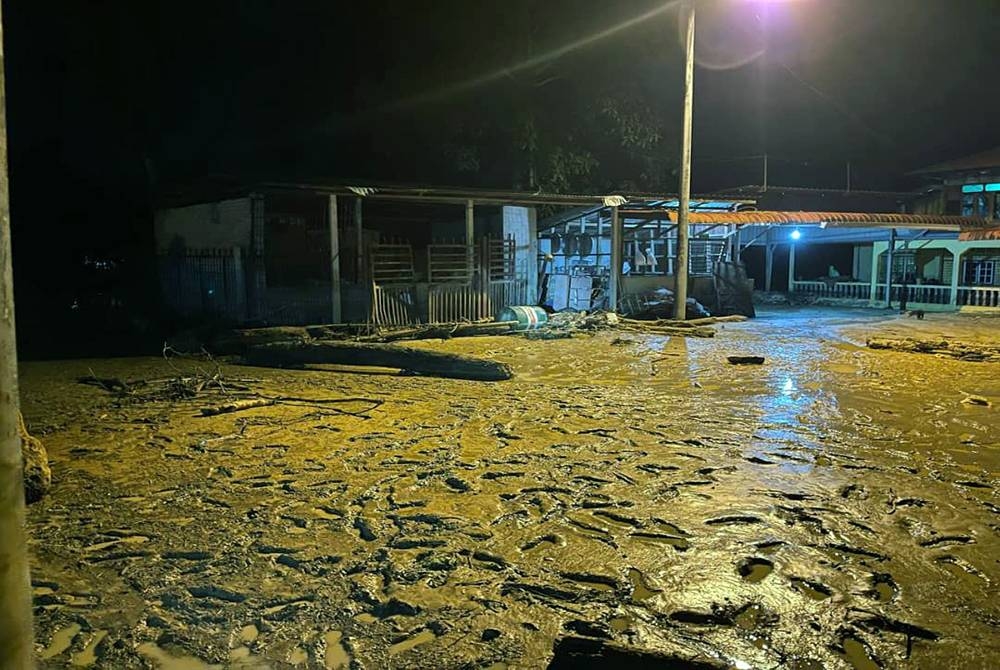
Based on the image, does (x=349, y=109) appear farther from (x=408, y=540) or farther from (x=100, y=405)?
(x=408, y=540)

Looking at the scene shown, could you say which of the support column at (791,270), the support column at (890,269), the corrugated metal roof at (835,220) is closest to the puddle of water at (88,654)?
the corrugated metal roof at (835,220)

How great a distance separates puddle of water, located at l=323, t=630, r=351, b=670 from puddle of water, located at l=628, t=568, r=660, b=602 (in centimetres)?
157

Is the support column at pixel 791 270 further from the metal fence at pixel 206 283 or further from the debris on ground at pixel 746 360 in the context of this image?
the metal fence at pixel 206 283

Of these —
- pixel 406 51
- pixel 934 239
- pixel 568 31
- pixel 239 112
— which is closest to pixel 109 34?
pixel 239 112

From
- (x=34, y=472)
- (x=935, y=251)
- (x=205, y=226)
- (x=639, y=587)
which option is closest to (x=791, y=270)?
(x=935, y=251)

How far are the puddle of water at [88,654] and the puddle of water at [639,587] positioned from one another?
272 centimetres

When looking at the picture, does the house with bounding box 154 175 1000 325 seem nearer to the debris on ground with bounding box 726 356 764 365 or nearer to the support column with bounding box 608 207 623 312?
the support column with bounding box 608 207 623 312

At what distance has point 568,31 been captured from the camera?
22406 millimetres

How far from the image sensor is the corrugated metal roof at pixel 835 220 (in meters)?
21.6

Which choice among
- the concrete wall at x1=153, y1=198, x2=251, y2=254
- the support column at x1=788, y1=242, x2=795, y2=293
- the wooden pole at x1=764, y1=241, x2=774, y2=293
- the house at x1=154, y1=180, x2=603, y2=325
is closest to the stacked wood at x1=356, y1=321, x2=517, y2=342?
Result: the house at x1=154, y1=180, x2=603, y2=325

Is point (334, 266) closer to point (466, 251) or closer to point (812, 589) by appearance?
point (466, 251)

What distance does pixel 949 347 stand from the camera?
14.2 metres

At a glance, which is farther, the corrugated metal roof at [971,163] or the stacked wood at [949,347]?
the corrugated metal roof at [971,163]

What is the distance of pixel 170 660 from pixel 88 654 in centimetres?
41
